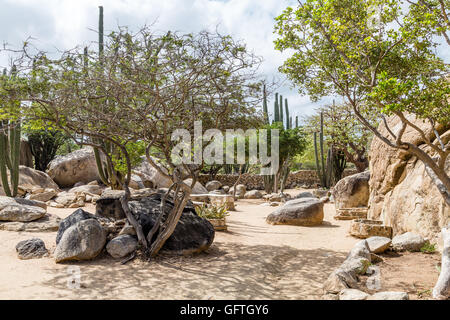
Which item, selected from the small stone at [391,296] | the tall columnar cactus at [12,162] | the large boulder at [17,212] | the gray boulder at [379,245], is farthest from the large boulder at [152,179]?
the small stone at [391,296]

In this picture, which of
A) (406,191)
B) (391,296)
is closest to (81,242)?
(391,296)

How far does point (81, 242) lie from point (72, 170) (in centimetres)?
1148

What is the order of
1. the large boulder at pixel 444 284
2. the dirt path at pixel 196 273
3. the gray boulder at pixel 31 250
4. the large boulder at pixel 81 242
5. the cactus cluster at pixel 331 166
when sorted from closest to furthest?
the large boulder at pixel 444 284 < the dirt path at pixel 196 273 < the large boulder at pixel 81 242 < the gray boulder at pixel 31 250 < the cactus cluster at pixel 331 166

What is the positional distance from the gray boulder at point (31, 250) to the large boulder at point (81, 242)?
18.7 inches

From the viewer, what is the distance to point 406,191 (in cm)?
761

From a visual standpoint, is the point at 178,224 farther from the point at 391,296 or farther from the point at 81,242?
the point at 391,296

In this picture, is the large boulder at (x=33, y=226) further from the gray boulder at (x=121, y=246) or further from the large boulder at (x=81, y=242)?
the gray boulder at (x=121, y=246)

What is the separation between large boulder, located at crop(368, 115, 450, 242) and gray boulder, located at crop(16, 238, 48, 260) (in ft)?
22.6

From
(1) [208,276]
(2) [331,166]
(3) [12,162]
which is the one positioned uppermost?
(2) [331,166]

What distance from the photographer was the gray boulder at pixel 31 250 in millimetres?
5981

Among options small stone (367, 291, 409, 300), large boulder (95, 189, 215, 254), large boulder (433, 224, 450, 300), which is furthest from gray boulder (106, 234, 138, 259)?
large boulder (433, 224, 450, 300)

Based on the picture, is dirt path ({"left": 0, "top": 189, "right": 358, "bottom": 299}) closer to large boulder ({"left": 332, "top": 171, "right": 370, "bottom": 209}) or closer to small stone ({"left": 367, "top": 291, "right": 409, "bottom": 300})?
small stone ({"left": 367, "top": 291, "right": 409, "bottom": 300})
